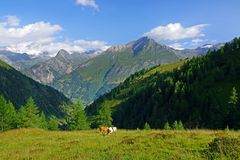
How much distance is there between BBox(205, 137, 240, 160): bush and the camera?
18.8 metres

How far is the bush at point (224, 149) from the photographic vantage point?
741 inches

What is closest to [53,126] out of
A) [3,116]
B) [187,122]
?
[3,116]

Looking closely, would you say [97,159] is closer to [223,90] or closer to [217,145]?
[217,145]

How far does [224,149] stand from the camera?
19719 mm

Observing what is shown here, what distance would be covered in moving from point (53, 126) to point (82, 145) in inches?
3635

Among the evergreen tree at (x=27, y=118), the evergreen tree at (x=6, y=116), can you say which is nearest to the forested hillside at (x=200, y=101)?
the evergreen tree at (x=27, y=118)

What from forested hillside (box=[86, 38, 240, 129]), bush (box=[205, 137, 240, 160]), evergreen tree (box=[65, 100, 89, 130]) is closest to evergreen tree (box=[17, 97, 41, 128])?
evergreen tree (box=[65, 100, 89, 130])

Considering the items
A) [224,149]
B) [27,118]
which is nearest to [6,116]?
[27,118]

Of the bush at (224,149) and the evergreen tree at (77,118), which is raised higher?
the bush at (224,149)

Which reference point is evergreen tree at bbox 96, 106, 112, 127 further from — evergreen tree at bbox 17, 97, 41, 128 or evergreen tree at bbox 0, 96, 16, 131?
evergreen tree at bbox 0, 96, 16, 131

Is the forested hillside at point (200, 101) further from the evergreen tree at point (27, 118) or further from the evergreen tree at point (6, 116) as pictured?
the evergreen tree at point (6, 116)

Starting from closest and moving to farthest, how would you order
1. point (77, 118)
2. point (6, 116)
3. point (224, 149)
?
1. point (224, 149)
2. point (77, 118)
3. point (6, 116)

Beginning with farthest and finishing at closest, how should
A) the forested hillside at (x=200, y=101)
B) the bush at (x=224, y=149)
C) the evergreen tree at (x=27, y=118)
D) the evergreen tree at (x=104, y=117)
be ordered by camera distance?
the forested hillside at (x=200, y=101) → the evergreen tree at (x=27, y=118) → the evergreen tree at (x=104, y=117) → the bush at (x=224, y=149)

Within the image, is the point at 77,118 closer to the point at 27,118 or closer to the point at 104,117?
the point at 104,117
